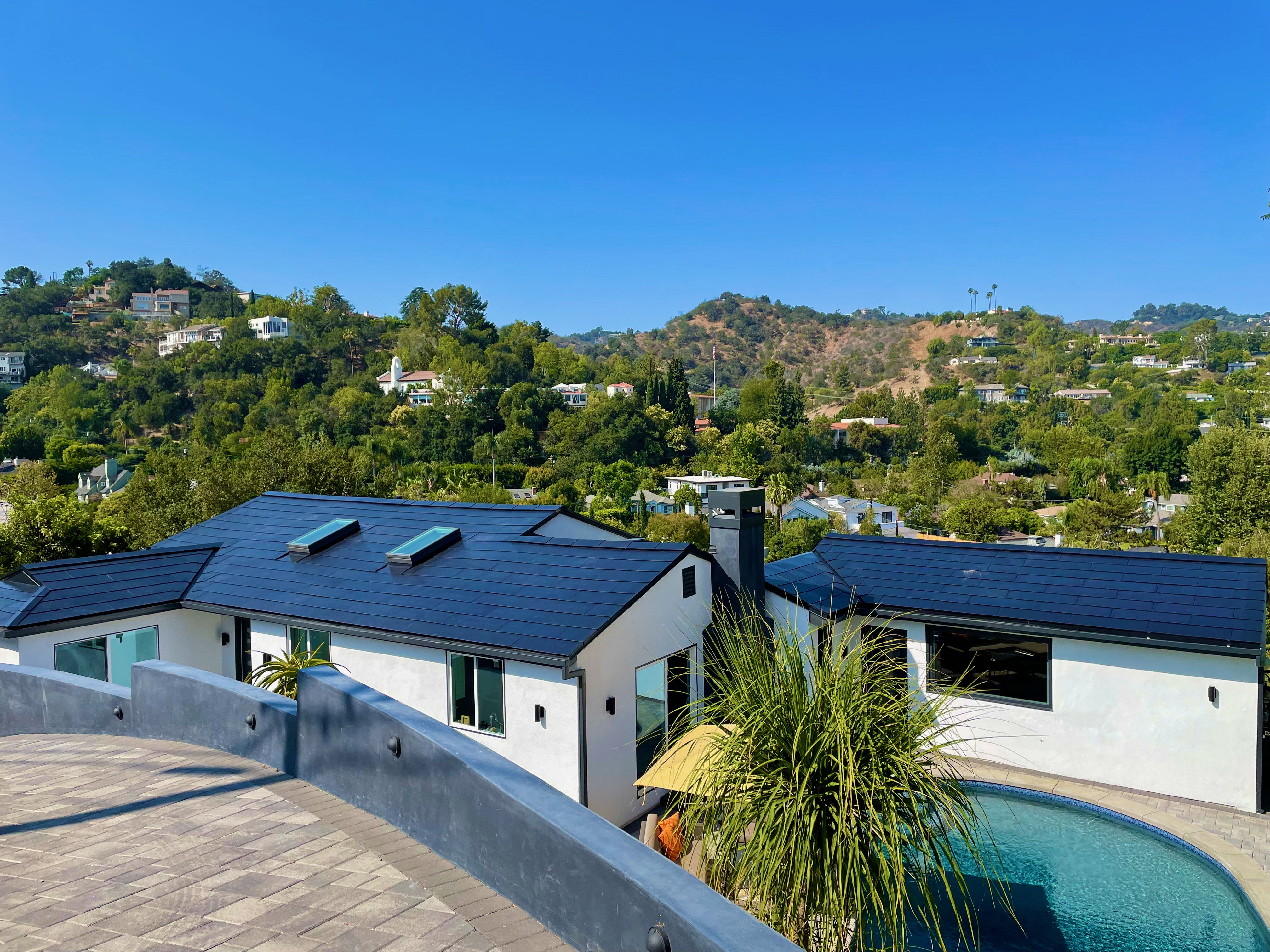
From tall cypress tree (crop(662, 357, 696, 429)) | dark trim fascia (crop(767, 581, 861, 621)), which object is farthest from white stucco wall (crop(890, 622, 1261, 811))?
tall cypress tree (crop(662, 357, 696, 429))

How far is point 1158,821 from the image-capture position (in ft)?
31.6

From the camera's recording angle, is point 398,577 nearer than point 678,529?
Yes

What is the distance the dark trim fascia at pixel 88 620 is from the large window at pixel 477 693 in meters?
4.31

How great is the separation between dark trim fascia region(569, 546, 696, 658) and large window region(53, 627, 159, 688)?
6395mm

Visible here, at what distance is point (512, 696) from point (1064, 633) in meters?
6.99

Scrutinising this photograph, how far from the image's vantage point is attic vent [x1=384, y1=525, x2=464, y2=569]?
1241 centimetres

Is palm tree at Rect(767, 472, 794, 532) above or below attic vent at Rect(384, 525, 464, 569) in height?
below

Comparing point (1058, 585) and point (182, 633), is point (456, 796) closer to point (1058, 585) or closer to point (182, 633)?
point (1058, 585)

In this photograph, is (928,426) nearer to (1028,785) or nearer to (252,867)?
(1028,785)

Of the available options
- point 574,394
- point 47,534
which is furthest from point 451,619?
point 574,394

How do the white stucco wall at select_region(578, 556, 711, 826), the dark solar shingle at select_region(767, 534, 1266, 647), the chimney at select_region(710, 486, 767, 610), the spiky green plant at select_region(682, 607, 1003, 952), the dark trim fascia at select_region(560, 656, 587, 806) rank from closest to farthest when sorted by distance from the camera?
the spiky green plant at select_region(682, 607, 1003, 952) → the dark trim fascia at select_region(560, 656, 587, 806) → the white stucco wall at select_region(578, 556, 711, 826) → the dark solar shingle at select_region(767, 534, 1266, 647) → the chimney at select_region(710, 486, 767, 610)

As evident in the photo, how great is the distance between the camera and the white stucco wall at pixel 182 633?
11930 mm

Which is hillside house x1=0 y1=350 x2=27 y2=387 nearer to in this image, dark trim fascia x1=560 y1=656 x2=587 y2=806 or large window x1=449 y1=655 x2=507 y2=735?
large window x1=449 y1=655 x2=507 y2=735

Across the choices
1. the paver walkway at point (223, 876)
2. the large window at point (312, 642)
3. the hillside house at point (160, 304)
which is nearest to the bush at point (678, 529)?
the large window at point (312, 642)
